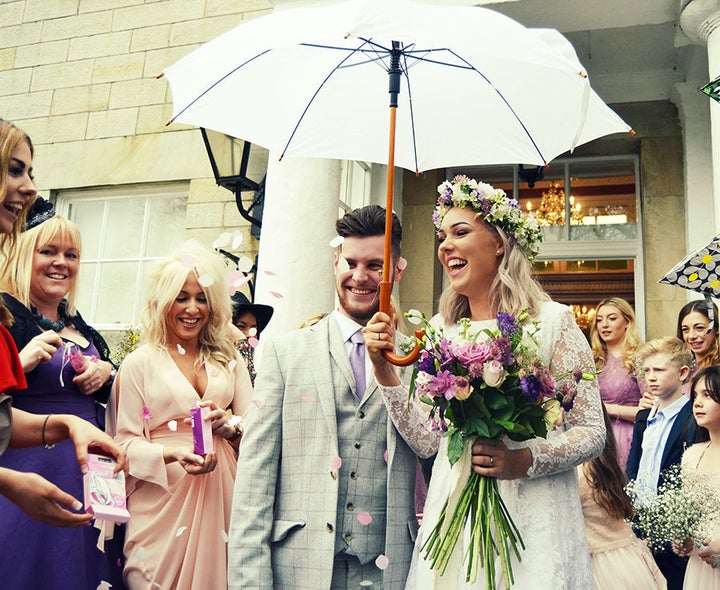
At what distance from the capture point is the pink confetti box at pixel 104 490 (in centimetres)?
234

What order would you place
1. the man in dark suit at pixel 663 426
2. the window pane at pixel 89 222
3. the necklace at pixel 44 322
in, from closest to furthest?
the necklace at pixel 44 322 → the man in dark suit at pixel 663 426 → the window pane at pixel 89 222

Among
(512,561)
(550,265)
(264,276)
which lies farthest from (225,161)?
(512,561)

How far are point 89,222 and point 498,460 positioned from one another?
7.91 m

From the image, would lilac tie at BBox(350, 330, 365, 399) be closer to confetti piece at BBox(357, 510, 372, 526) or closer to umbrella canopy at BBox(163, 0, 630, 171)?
confetti piece at BBox(357, 510, 372, 526)

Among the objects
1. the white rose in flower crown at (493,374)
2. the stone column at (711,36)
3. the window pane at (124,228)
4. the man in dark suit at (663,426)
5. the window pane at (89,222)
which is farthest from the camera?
the window pane at (89,222)

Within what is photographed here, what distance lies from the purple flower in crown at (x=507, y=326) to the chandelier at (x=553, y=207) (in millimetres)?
6380

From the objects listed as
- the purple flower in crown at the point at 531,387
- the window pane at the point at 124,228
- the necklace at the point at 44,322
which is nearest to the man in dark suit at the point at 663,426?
the purple flower in crown at the point at 531,387

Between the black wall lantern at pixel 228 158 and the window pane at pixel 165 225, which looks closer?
the black wall lantern at pixel 228 158

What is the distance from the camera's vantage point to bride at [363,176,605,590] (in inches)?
96.3

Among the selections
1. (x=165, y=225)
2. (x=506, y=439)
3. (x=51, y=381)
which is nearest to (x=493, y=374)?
(x=506, y=439)

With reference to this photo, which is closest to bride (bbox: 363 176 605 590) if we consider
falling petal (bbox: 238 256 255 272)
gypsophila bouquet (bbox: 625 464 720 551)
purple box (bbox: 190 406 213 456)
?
purple box (bbox: 190 406 213 456)

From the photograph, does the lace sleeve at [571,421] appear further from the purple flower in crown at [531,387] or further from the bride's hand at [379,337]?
the bride's hand at [379,337]

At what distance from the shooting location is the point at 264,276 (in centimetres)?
640

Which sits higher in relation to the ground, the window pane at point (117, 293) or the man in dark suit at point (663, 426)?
the window pane at point (117, 293)
